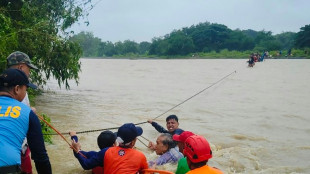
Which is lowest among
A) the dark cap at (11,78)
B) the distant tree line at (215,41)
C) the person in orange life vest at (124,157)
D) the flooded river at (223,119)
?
A: the flooded river at (223,119)

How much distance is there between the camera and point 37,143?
2637 millimetres

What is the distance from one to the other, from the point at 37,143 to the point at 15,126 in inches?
10.6

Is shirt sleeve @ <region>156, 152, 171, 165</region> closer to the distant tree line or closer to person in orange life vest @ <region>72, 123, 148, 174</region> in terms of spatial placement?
person in orange life vest @ <region>72, 123, 148, 174</region>

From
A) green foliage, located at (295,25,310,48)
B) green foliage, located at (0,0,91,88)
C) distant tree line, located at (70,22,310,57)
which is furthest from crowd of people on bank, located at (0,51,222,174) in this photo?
distant tree line, located at (70,22,310,57)

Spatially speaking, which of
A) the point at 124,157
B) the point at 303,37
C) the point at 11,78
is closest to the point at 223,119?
the point at 124,157

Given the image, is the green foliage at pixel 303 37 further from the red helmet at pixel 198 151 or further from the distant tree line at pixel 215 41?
the red helmet at pixel 198 151

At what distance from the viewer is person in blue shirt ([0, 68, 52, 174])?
241 centimetres

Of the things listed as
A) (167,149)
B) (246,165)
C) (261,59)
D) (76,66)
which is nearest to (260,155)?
(246,165)

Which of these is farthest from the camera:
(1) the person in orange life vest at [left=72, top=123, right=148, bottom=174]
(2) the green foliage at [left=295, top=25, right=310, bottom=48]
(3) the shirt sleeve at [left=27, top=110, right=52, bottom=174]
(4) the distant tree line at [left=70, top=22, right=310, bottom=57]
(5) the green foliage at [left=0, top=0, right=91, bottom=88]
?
(4) the distant tree line at [left=70, top=22, right=310, bottom=57]

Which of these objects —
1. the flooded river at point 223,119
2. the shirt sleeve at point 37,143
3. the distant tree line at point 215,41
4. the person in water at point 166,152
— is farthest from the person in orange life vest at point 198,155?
the distant tree line at point 215,41

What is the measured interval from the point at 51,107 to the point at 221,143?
299 inches

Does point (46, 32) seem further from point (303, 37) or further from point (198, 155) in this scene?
point (303, 37)

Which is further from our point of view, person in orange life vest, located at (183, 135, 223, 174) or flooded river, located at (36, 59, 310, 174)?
flooded river, located at (36, 59, 310, 174)

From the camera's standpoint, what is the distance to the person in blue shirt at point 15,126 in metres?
2.41
